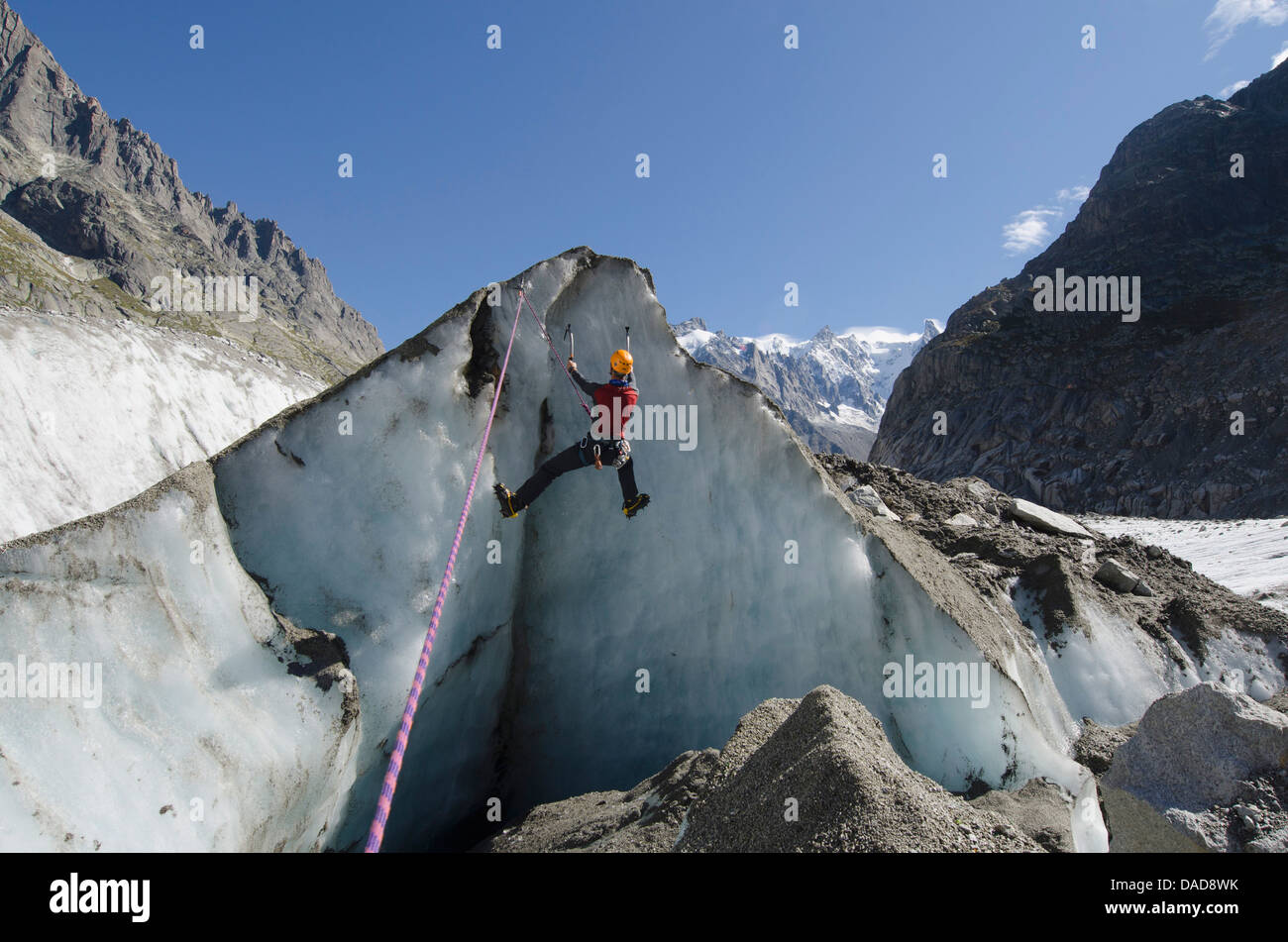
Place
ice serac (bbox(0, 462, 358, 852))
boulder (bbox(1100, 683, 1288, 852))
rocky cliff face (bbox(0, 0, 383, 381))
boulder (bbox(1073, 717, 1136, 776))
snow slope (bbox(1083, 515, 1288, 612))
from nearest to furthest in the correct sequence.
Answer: ice serac (bbox(0, 462, 358, 852)), boulder (bbox(1100, 683, 1288, 852)), boulder (bbox(1073, 717, 1136, 776)), snow slope (bbox(1083, 515, 1288, 612)), rocky cliff face (bbox(0, 0, 383, 381))

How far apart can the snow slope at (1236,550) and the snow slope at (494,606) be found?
9121 mm

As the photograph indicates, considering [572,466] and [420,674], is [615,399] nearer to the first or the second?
[572,466]

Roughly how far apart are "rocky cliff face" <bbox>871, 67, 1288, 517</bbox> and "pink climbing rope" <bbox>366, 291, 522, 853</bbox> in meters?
41.8

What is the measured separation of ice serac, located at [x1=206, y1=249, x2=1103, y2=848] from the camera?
20.0 feet

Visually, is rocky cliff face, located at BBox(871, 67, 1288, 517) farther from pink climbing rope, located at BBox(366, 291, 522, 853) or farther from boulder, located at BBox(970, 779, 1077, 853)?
pink climbing rope, located at BBox(366, 291, 522, 853)

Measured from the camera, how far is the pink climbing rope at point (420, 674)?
3.42 m

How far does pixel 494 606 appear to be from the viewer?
22.7 ft

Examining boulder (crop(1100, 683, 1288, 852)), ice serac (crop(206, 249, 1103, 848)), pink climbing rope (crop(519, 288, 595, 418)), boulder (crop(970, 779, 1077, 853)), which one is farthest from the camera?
pink climbing rope (crop(519, 288, 595, 418))

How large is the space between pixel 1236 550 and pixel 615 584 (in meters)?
22.1

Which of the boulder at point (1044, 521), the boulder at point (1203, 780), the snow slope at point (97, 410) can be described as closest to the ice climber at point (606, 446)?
the boulder at point (1203, 780)

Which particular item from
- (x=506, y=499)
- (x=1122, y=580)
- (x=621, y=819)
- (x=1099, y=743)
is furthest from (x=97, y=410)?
(x=1122, y=580)

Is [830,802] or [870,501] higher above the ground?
[870,501]

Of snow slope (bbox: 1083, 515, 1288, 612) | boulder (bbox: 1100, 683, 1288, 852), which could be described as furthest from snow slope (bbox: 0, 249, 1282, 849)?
snow slope (bbox: 1083, 515, 1288, 612)
